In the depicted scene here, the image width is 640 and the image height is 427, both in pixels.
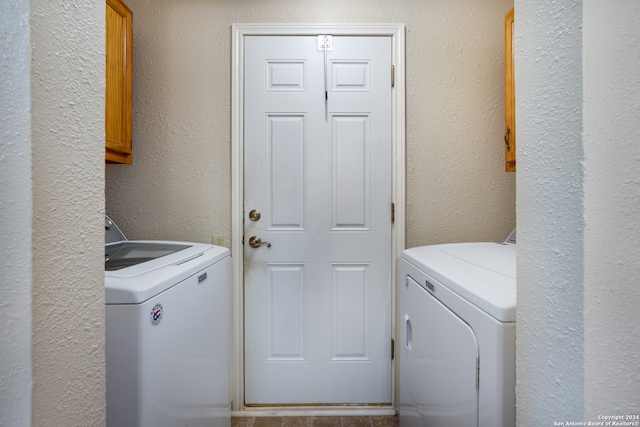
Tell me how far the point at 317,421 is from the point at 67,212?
1637mm

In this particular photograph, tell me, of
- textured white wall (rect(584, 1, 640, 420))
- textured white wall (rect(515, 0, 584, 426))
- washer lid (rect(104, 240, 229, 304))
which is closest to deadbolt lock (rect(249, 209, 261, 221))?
washer lid (rect(104, 240, 229, 304))

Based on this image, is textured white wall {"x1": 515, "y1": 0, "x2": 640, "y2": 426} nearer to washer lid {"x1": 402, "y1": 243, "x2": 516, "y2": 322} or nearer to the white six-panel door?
washer lid {"x1": 402, "y1": 243, "x2": 516, "y2": 322}

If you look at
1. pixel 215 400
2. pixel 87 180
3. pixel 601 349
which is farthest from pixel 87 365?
pixel 215 400

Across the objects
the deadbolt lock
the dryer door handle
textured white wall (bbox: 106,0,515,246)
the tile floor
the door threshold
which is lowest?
the tile floor

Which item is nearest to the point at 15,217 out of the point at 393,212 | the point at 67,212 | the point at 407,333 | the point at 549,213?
the point at 67,212

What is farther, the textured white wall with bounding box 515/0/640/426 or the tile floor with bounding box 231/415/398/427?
the tile floor with bounding box 231/415/398/427

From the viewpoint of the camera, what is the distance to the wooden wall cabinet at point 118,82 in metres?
1.48

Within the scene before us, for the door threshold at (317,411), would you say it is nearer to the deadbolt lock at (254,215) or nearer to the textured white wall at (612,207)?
the deadbolt lock at (254,215)

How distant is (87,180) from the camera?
59 cm

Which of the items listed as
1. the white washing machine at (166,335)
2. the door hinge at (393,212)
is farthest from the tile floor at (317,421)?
the door hinge at (393,212)

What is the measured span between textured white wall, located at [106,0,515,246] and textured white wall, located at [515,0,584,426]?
4.14 ft

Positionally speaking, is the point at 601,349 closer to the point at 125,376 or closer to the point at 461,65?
the point at 125,376

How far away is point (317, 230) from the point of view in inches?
71.6

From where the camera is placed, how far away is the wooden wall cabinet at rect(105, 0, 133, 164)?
1484 millimetres
